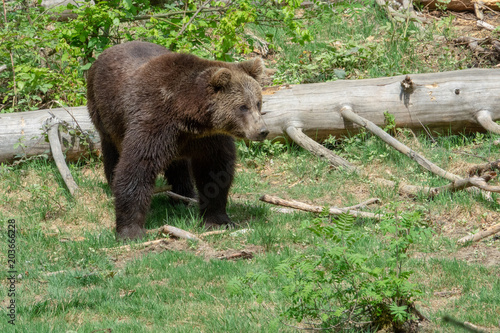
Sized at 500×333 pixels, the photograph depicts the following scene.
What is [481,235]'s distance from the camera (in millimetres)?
5645

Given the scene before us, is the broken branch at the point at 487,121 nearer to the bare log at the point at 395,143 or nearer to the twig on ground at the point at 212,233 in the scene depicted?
the bare log at the point at 395,143

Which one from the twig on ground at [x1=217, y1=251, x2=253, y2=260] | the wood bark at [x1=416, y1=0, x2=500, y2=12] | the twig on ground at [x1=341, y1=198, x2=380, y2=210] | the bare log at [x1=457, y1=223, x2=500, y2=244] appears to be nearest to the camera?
the bare log at [x1=457, y1=223, x2=500, y2=244]

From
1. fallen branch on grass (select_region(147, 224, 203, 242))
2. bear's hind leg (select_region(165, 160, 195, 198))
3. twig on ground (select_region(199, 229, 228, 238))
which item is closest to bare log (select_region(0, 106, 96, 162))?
bear's hind leg (select_region(165, 160, 195, 198))

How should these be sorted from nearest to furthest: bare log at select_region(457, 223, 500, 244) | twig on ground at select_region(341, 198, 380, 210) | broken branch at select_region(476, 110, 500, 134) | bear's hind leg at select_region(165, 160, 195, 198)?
bare log at select_region(457, 223, 500, 244), twig on ground at select_region(341, 198, 380, 210), broken branch at select_region(476, 110, 500, 134), bear's hind leg at select_region(165, 160, 195, 198)

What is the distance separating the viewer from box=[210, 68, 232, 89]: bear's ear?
6016 millimetres

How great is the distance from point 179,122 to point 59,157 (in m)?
2.61

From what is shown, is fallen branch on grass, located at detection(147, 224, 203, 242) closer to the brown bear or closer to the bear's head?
the brown bear

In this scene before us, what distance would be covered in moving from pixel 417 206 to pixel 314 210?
115 cm

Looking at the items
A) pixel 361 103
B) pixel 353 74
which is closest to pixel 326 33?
pixel 353 74

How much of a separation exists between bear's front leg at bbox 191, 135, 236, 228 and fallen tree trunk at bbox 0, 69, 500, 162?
182 cm

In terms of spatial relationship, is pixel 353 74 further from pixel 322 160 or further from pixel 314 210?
pixel 314 210

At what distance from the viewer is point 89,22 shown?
877 centimetres

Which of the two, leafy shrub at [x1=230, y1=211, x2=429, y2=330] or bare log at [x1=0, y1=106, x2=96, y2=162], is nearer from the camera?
leafy shrub at [x1=230, y1=211, x2=429, y2=330]

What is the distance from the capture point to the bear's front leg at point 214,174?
6621 millimetres
